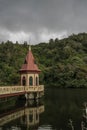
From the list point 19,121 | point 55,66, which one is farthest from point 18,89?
point 55,66

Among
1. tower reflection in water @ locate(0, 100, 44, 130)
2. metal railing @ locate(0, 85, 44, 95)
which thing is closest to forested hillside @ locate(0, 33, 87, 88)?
metal railing @ locate(0, 85, 44, 95)

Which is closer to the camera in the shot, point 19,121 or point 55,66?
point 19,121

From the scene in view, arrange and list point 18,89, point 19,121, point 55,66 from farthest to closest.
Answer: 1. point 55,66
2. point 18,89
3. point 19,121

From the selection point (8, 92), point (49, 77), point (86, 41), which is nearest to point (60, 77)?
point (49, 77)

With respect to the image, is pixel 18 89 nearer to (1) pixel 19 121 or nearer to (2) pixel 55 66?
(1) pixel 19 121

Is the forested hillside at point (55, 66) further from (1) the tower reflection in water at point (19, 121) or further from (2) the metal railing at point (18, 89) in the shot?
(1) the tower reflection in water at point (19, 121)

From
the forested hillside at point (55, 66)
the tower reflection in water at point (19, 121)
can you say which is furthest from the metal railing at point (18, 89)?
the forested hillside at point (55, 66)

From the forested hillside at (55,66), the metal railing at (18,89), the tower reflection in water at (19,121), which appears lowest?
the tower reflection in water at (19,121)

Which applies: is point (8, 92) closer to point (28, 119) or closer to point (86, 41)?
point (28, 119)

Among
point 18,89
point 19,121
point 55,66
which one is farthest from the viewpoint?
point 55,66

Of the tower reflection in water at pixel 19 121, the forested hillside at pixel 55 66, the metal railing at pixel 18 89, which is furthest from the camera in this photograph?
the forested hillside at pixel 55 66

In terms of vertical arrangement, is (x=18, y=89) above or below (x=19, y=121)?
above

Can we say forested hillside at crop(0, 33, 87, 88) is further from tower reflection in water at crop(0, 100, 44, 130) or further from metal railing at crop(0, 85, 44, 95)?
tower reflection in water at crop(0, 100, 44, 130)

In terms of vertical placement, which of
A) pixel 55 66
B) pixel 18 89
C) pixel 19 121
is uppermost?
pixel 55 66
